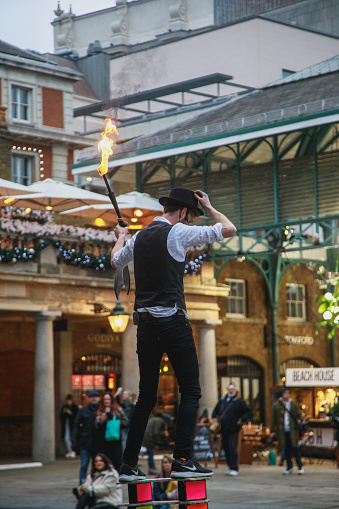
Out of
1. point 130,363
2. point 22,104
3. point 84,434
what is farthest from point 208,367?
point 22,104

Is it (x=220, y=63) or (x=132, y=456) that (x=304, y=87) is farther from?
(x=132, y=456)

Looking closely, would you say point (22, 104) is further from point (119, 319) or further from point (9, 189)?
point (119, 319)

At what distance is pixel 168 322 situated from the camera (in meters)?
6.70

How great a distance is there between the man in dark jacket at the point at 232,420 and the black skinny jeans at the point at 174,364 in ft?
44.2

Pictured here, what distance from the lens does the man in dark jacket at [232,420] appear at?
66.4 feet

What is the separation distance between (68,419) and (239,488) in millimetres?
10750

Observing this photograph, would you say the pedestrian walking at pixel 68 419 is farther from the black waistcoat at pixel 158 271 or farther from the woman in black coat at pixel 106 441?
the black waistcoat at pixel 158 271

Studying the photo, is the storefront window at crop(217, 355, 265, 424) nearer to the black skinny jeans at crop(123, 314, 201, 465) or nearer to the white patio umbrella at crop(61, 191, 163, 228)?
the white patio umbrella at crop(61, 191, 163, 228)

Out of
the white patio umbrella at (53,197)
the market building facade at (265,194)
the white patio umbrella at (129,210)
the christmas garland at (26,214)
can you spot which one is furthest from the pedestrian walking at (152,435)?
the christmas garland at (26,214)

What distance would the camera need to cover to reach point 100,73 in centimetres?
4756

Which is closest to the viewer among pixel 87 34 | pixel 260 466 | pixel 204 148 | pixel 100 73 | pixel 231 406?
pixel 231 406

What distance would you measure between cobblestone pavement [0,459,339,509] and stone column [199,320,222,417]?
4.83 m

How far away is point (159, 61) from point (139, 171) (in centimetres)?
1189

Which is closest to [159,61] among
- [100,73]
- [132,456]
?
[100,73]
